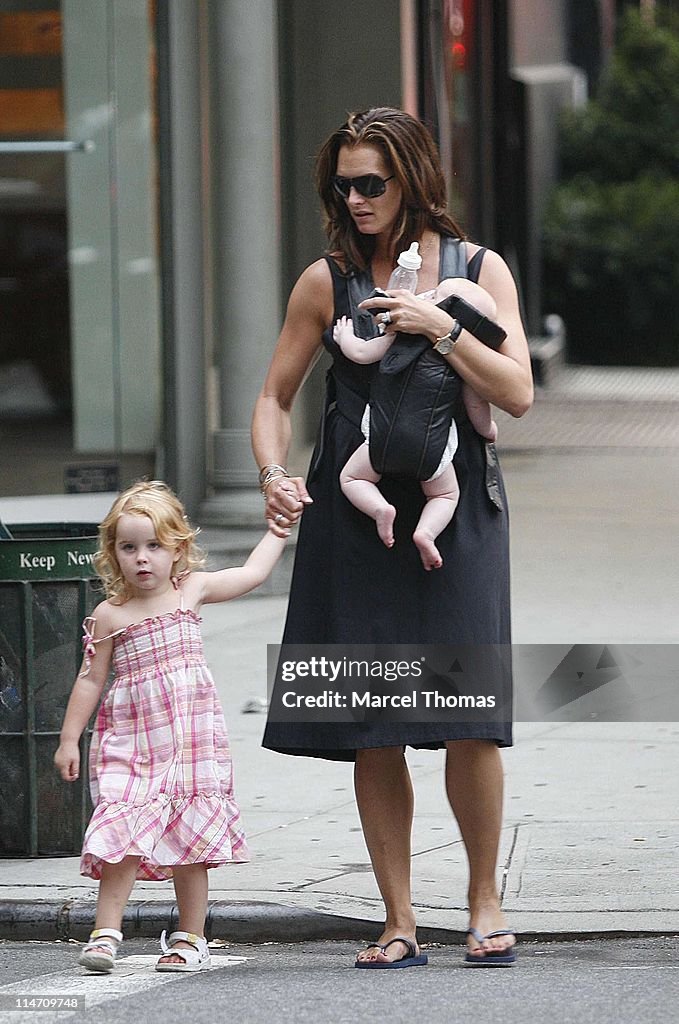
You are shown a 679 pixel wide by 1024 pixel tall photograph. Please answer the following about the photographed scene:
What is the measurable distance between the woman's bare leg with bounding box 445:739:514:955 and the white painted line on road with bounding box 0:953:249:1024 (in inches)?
24.8

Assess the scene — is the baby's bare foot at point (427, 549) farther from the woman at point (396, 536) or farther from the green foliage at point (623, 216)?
the green foliage at point (623, 216)

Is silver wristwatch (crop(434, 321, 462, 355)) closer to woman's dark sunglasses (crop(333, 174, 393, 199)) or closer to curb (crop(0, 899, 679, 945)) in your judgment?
woman's dark sunglasses (crop(333, 174, 393, 199))

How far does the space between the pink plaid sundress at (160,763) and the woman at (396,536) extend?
18 centimetres

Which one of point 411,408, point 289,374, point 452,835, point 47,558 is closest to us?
point 411,408

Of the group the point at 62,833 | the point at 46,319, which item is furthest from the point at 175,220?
the point at 62,833

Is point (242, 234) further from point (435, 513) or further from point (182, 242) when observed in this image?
point (435, 513)

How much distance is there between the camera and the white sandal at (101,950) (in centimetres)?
451

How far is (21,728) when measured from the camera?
18.5 feet

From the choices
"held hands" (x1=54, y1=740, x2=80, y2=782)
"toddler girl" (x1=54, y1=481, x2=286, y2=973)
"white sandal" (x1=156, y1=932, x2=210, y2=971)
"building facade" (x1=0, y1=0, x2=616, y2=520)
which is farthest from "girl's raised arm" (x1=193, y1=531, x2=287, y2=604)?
"building facade" (x1=0, y1=0, x2=616, y2=520)

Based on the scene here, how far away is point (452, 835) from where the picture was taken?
19.4ft

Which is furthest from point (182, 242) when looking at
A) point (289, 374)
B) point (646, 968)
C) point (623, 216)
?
point (623, 216)

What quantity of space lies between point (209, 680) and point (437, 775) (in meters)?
2.17

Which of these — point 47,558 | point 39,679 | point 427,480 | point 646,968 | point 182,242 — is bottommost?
point 646,968

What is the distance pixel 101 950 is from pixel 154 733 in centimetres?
52
